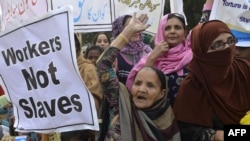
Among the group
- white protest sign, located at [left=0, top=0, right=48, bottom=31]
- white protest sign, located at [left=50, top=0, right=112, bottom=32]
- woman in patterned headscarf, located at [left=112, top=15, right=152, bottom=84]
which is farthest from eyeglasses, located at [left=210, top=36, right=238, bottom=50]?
white protest sign, located at [left=50, top=0, right=112, bottom=32]

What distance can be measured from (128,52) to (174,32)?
0.55m

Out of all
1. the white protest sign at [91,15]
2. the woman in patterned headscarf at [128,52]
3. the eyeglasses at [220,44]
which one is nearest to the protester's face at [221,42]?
the eyeglasses at [220,44]

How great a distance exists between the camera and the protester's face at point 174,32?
338cm

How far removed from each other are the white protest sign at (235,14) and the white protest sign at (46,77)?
4.13 feet

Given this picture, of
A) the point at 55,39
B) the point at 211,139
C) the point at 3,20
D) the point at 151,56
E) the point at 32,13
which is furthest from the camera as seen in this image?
the point at 3,20

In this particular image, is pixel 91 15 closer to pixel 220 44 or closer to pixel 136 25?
pixel 136 25

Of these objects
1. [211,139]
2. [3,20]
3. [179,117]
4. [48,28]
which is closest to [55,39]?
[48,28]

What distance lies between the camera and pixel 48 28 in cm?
298

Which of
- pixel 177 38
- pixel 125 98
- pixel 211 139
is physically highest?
pixel 177 38

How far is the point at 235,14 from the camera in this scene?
366 centimetres

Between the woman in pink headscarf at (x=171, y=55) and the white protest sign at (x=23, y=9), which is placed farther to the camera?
the white protest sign at (x=23, y=9)

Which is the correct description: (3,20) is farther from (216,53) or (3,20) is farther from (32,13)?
(216,53)

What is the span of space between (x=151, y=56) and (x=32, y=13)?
1.19m

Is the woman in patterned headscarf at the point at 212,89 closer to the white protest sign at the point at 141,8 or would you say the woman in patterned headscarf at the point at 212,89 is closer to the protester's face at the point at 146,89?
the protester's face at the point at 146,89
